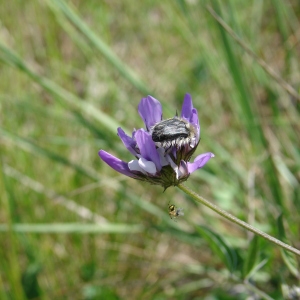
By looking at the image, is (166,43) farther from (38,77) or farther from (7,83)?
(38,77)

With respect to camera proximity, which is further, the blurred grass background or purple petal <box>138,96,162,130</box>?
the blurred grass background

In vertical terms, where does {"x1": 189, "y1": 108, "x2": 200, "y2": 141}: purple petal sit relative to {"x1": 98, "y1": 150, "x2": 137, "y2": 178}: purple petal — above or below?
above

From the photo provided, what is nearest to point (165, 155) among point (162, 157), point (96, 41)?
point (162, 157)

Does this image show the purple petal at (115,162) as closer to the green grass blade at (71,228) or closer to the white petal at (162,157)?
the white petal at (162,157)

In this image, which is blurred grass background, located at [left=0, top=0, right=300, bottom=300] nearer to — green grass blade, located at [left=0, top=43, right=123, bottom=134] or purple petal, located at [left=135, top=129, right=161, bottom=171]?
green grass blade, located at [left=0, top=43, right=123, bottom=134]

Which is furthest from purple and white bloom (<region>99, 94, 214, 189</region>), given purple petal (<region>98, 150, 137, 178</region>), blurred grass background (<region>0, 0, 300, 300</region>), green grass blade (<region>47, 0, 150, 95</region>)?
green grass blade (<region>47, 0, 150, 95</region>)

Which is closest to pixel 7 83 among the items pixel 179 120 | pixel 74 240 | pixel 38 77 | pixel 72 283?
pixel 38 77

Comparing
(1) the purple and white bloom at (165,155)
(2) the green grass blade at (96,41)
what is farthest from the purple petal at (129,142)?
(2) the green grass blade at (96,41)

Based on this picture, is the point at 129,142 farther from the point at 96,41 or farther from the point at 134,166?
the point at 96,41
